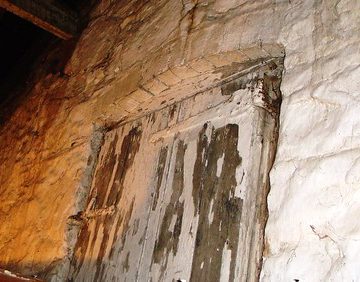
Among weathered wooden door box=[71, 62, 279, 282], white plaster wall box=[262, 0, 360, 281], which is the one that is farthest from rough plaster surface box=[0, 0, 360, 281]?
weathered wooden door box=[71, 62, 279, 282]

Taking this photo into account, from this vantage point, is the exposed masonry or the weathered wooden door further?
the exposed masonry

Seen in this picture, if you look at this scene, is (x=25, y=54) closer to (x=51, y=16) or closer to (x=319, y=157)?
(x=51, y=16)

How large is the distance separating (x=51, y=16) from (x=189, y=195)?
2.06 metres

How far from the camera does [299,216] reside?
3.21 ft

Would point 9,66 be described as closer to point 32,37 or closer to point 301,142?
point 32,37

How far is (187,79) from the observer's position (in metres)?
1.73

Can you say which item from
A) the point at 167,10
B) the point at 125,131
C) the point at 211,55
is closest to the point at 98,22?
the point at 167,10

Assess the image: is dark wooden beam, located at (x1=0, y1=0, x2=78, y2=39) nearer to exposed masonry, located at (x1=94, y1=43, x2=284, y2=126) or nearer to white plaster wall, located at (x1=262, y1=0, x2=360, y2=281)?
exposed masonry, located at (x1=94, y1=43, x2=284, y2=126)

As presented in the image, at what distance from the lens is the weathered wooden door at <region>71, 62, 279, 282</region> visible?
1224 mm

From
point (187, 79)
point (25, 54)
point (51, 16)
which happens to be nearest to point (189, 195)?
point (187, 79)

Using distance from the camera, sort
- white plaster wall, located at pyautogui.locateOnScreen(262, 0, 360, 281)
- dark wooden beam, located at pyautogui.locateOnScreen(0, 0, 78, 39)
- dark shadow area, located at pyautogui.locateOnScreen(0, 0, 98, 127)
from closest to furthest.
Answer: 1. white plaster wall, located at pyautogui.locateOnScreen(262, 0, 360, 281)
2. dark wooden beam, located at pyautogui.locateOnScreen(0, 0, 78, 39)
3. dark shadow area, located at pyautogui.locateOnScreen(0, 0, 98, 127)

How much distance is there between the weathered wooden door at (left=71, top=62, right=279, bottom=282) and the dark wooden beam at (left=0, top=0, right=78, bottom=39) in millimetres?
1350

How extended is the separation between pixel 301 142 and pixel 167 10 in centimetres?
118

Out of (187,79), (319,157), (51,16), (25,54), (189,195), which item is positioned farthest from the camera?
(25,54)
